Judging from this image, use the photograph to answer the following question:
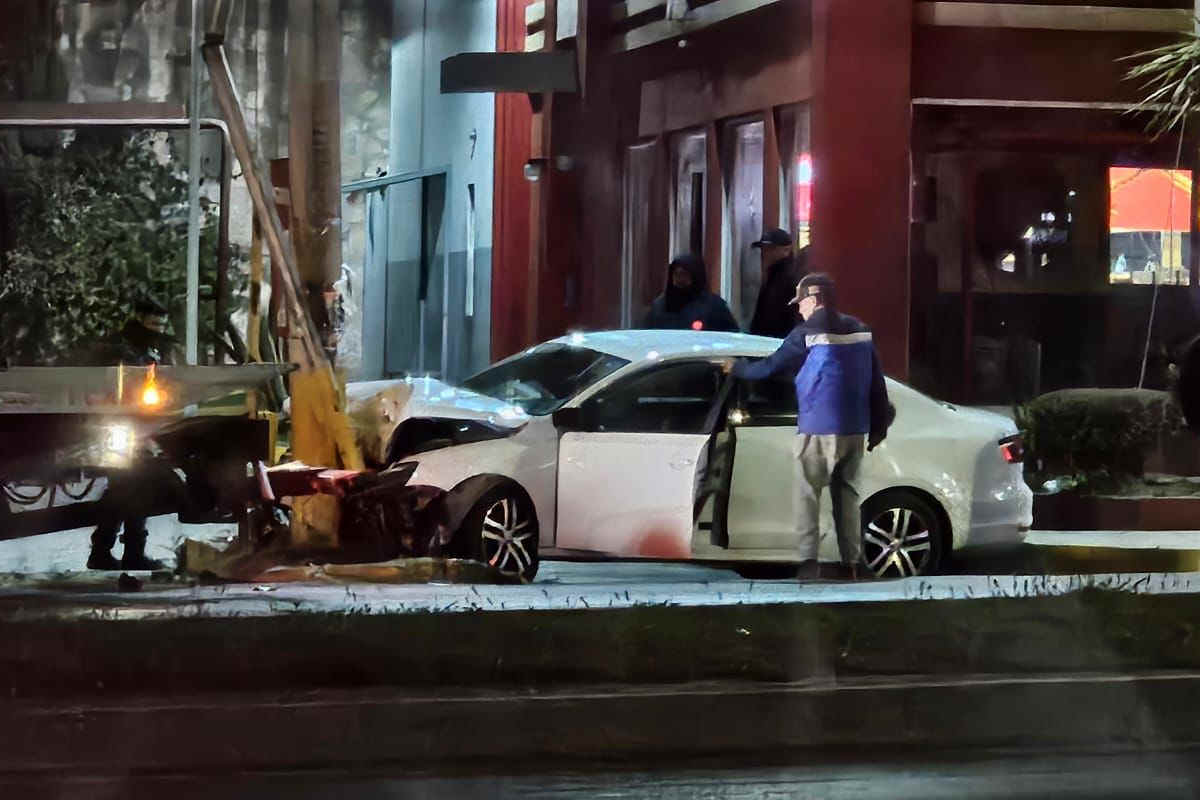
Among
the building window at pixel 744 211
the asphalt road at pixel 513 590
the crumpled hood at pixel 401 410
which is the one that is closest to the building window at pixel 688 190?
the building window at pixel 744 211

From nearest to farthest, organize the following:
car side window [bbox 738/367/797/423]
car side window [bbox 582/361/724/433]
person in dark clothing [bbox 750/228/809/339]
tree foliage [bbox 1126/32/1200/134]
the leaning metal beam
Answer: the leaning metal beam < car side window [bbox 582/361/724/433] < car side window [bbox 738/367/797/423] < person in dark clothing [bbox 750/228/809/339] < tree foliage [bbox 1126/32/1200/134]

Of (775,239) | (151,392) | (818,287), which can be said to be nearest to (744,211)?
(775,239)

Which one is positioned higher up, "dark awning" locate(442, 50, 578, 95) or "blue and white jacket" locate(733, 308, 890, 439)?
"dark awning" locate(442, 50, 578, 95)

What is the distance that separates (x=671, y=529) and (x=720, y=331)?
2.13 metres

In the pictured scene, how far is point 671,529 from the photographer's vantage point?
11398 millimetres

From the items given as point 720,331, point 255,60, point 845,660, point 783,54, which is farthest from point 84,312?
Result: point 845,660

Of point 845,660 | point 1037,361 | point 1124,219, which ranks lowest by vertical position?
point 845,660

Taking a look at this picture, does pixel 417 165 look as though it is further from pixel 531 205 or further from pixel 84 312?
pixel 84 312

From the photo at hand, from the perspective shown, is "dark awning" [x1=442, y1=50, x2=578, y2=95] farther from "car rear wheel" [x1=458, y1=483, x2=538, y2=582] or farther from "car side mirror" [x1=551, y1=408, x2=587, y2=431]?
"car rear wheel" [x1=458, y1=483, x2=538, y2=582]

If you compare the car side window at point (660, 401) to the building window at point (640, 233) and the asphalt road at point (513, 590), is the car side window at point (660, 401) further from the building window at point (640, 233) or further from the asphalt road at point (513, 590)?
the building window at point (640, 233)

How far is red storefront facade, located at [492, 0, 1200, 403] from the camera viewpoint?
15.7 metres

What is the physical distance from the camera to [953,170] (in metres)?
16.1

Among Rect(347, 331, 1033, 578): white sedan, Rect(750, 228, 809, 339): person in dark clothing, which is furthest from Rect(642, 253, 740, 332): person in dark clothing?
Rect(347, 331, 1033, 578): white sedan

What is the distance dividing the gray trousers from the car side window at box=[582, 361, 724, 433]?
0.59m
